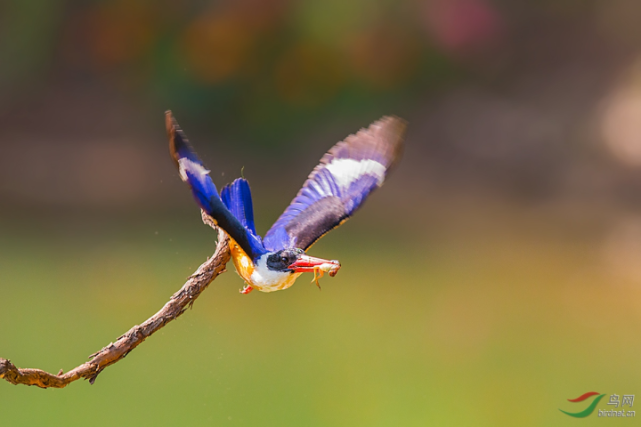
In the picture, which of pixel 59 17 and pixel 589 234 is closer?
pixel 589 234

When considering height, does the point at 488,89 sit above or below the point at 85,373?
above

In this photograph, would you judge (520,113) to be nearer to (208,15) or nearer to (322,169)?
(208,15)

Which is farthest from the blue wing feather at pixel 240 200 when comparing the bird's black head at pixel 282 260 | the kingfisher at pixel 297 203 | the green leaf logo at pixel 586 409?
the green leaf logo at pixel 586 409

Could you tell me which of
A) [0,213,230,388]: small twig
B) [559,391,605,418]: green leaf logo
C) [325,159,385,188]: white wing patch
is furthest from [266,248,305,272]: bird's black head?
[559,391,605,418]: green leaf logo

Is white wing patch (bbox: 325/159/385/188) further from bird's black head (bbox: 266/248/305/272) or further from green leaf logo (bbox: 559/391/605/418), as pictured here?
green leaf logo (bbox: 559/391/605/418)

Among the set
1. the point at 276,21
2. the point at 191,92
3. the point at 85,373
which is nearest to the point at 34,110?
the point at 191,92

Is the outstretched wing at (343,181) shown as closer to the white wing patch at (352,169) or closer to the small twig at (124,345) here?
the white wing patch at (352,169)

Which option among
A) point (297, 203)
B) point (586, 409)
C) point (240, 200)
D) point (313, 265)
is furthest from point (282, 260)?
point (586, 409)

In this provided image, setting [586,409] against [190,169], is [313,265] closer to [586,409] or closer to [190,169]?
[190,169]
